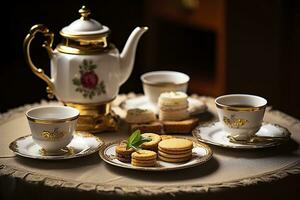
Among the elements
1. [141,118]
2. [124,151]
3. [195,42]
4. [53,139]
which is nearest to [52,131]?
[53,139]

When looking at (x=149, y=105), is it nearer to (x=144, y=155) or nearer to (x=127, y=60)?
(x=127, y=60)

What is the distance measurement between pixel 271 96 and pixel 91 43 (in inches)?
48.1

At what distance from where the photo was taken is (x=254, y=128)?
56.5 inches

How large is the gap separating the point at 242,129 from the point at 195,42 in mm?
1852

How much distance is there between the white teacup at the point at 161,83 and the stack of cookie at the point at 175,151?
32 centimetres

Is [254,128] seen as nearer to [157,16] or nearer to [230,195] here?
[230,195]

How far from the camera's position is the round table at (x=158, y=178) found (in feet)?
4.00

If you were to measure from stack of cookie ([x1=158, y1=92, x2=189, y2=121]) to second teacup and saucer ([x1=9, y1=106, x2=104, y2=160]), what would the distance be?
193 mm

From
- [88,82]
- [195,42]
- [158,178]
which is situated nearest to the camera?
[158,178]

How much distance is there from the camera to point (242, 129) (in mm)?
1433

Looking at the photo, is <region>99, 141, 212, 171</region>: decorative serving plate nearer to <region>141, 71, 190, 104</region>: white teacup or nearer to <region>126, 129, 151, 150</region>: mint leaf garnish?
<region>126, 129, 151, 150</region>: mint leaf garnish

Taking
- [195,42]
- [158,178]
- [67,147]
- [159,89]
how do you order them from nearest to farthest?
1. [158,178]
2. [67,147]
3. [159,89]
4. [195,42]

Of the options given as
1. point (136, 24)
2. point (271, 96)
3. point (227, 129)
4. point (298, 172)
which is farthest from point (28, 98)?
point (298, 172)

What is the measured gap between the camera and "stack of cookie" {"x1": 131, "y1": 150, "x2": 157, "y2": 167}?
1.29 meters
